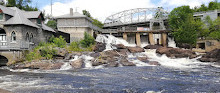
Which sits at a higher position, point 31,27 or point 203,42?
point 31,27

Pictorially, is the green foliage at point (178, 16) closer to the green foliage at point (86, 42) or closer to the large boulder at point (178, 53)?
the large boulder at point (178, 53)

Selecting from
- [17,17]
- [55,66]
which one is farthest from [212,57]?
[17,17]

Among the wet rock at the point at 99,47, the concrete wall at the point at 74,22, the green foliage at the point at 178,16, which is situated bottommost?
the wet rock at the point at 99,47

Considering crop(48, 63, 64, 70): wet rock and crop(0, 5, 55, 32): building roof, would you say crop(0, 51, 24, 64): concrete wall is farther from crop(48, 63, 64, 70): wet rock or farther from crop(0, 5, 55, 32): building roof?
crop(48, 63, 64, 70): wet rock

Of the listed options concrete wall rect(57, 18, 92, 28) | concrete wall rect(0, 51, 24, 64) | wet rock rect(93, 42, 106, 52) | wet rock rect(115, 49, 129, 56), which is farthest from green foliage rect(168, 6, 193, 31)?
concrete wall rect(0, 51, 24, 64)

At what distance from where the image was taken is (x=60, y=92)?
1053cm

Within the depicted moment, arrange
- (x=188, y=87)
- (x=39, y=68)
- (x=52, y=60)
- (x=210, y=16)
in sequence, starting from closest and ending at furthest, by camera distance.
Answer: (x=188, y=87)
(x=39, y=68)
(x=52, y=60)
(x=210, y=16)

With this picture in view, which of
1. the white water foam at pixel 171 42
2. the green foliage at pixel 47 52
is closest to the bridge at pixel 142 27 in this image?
the white water foam at pixel 171 42

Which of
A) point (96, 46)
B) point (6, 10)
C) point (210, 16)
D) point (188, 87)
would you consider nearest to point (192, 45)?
point (210, 16)

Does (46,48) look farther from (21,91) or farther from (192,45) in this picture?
(192,45)

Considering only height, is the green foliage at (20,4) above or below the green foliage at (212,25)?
above

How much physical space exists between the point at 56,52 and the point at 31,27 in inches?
279

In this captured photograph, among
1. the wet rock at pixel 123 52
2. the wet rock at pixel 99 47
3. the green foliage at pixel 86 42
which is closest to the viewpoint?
the wet rock at pixel 123 52

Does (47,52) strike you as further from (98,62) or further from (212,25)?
(212,25)
